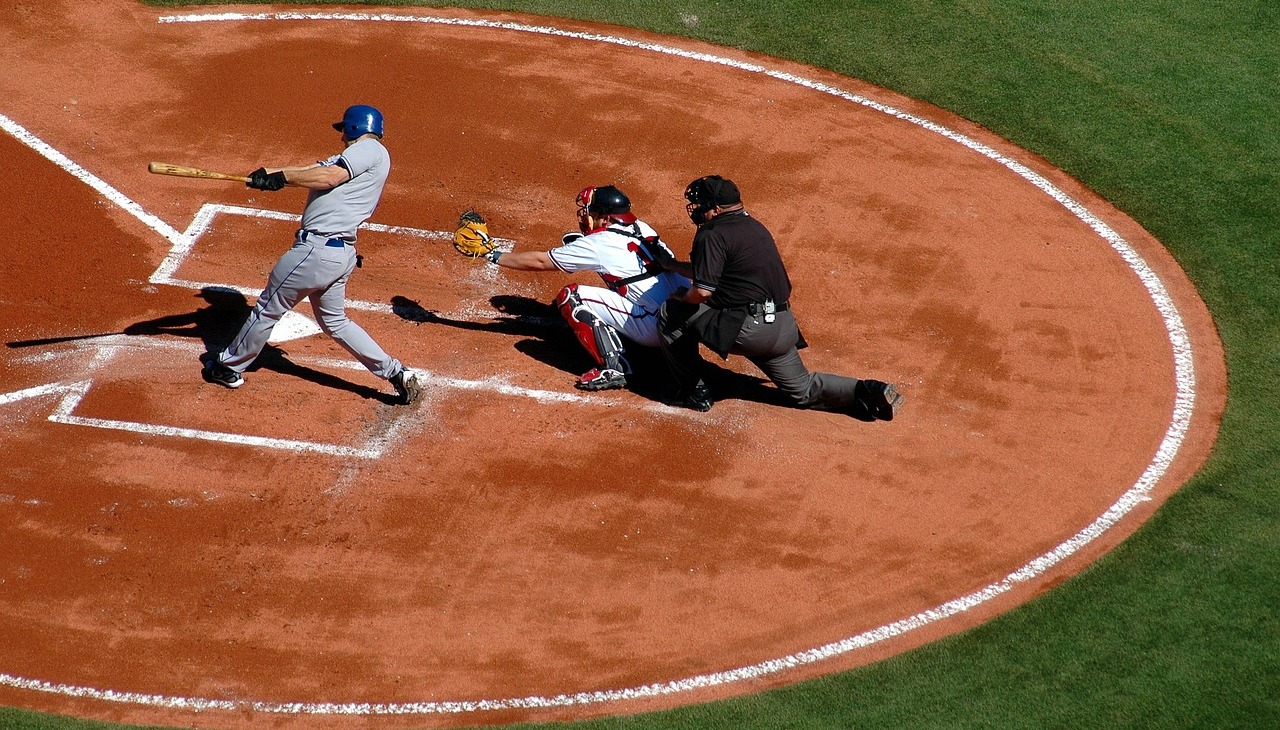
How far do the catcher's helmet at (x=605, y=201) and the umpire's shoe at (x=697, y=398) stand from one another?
1561 mm

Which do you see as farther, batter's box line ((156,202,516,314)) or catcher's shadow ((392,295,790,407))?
batter's box line ((156,202,516,314))

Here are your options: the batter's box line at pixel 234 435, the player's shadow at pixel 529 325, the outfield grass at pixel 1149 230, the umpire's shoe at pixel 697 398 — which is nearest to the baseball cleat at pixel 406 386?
the batter's box line at pixel 234 435

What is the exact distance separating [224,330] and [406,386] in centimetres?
199

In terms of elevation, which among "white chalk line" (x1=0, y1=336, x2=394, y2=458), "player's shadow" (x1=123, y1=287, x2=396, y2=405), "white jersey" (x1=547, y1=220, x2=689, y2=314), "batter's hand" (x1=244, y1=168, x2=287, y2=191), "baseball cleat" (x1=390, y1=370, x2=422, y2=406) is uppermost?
"batter's hand" (x1=244, y1=168, x2=287, y2=191)

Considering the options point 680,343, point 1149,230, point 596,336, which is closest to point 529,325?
point 596,336

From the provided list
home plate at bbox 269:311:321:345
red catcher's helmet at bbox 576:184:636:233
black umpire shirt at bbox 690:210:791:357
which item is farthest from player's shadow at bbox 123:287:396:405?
black umpire shirt at bbox 690:210:791:357

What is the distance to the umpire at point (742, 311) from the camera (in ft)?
32.5

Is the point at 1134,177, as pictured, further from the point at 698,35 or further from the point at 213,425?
the point at 213,425

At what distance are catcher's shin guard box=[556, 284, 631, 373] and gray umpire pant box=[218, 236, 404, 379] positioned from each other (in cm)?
149

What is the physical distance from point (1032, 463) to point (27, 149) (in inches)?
411

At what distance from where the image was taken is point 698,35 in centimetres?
1577

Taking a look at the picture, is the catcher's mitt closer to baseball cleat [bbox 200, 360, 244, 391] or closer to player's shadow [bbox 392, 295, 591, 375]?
player's shadow [bbox 392, 295, 591, 375]

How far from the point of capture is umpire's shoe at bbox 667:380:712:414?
10.4m

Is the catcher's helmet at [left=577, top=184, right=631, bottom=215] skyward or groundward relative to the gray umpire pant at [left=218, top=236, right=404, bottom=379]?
skyward
